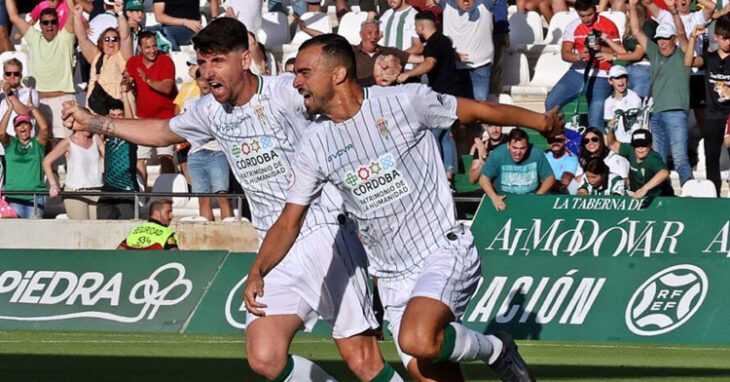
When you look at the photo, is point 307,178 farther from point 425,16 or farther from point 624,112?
point 624,112

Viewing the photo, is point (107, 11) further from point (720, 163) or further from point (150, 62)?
point (720, 163)

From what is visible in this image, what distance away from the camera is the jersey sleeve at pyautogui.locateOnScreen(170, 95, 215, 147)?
8320 millimetres

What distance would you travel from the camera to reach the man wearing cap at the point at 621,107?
16406 mm

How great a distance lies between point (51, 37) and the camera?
18.6m

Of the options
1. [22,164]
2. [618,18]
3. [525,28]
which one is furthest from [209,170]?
[618,18]

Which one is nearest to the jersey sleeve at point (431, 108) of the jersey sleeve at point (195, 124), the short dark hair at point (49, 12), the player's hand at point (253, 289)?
the player's hand at point (253, 289)

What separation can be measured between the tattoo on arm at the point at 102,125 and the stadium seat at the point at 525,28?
453 inches

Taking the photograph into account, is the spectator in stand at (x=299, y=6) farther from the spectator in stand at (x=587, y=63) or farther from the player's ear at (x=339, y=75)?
the player's ear at (x=339, y=75)

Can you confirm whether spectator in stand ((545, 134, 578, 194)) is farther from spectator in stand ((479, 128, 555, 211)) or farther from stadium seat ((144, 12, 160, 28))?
stadium seat ((144, 12, 160, 28))

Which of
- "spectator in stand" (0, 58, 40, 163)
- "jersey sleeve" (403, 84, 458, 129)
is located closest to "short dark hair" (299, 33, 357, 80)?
"jersey sleeve" (403, 84, 458, 129)

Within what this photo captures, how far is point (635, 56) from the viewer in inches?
668

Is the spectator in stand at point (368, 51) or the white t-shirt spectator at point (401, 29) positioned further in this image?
the white t-shirt spectator at point (401, 29)

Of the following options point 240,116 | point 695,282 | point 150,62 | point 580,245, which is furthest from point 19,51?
point 240,116

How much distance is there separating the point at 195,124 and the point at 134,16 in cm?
1032
